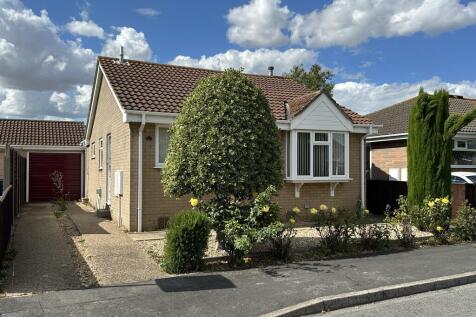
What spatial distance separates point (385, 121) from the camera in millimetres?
22250

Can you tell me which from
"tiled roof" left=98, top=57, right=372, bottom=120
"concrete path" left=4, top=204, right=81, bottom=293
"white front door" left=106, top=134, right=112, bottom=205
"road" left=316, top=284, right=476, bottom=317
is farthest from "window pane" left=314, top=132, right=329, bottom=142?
"concrete path" left=4, top=204, right=81, bottom=293

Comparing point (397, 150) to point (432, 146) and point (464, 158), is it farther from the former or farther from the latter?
point (432, 146)

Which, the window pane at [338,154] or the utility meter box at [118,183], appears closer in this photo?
the utility meter box at [118,183]

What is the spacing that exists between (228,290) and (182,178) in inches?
100

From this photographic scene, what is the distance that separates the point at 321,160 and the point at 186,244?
23.2ft

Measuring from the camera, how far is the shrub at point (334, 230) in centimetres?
891

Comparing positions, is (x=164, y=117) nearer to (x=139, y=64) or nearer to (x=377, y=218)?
(x=139, y=64)

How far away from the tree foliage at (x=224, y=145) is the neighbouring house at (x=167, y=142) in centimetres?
307

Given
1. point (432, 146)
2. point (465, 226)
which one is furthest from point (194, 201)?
point (432, 146)

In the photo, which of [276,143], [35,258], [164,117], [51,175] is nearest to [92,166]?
[51,175]

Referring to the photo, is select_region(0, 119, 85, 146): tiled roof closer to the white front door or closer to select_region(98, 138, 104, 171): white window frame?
select_region(98, 138, 104, 171): white window frame

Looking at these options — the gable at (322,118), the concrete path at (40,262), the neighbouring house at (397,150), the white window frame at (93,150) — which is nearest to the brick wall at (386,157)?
the neighbouring house at (397,150)

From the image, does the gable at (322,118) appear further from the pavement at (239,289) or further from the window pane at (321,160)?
the pavement at (239,289)

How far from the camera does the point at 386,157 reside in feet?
64.5
